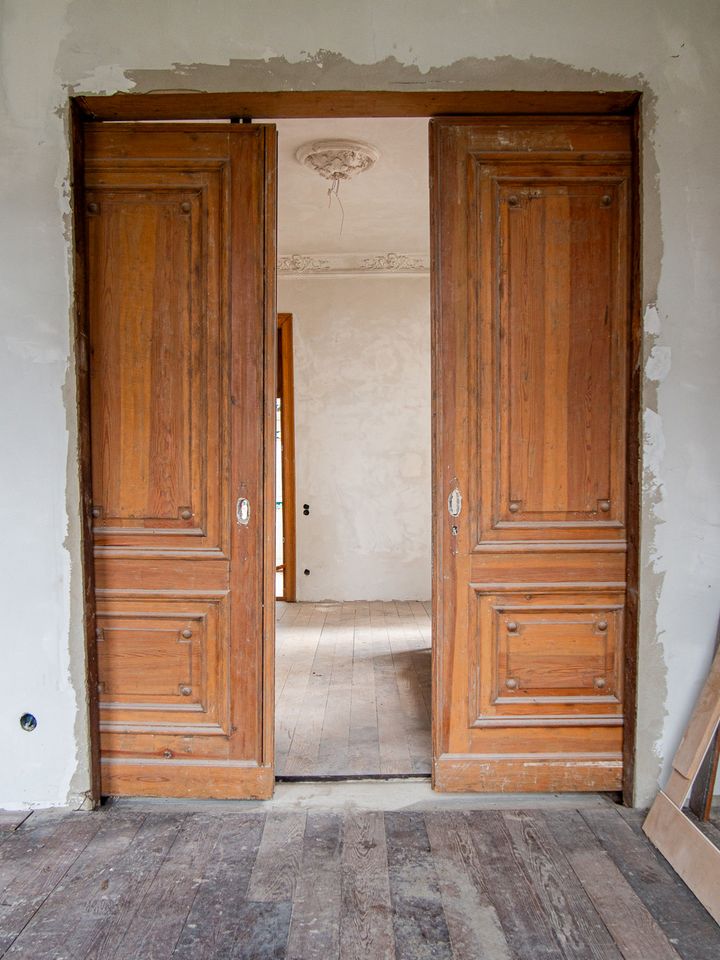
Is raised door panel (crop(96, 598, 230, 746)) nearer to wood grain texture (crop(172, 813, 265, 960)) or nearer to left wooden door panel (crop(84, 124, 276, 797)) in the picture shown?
left wooden door panel (crop(84, 124, 276, 797))

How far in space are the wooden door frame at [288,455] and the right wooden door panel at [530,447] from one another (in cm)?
421

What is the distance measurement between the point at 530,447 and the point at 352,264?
4.54m

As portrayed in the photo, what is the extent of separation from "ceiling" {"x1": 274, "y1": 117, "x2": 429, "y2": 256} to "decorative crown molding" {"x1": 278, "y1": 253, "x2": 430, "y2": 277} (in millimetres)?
60

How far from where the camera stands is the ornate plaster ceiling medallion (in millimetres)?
4477

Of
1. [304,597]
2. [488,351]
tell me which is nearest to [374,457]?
[304,597]

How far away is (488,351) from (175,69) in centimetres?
144

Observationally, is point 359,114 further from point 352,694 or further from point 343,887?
point 352,694

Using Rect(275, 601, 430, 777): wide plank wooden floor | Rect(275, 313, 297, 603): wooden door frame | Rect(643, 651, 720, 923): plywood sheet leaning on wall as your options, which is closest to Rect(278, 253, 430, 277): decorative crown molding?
Rect(275, 313, 297, 603): wooden door frame

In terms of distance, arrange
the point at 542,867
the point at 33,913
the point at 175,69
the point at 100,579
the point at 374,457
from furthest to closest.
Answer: the point at 374,457
the point at 100,579
the point at 175,69
the point at 542,867
the point at 33,913

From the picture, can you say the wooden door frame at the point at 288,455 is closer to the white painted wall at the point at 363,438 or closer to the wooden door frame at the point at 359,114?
the white painted wall at the point at 363,438

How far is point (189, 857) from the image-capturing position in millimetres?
2230

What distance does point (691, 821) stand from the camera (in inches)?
90.7

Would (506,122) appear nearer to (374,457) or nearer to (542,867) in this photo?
(542,867)

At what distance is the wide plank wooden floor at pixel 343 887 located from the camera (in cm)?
181
